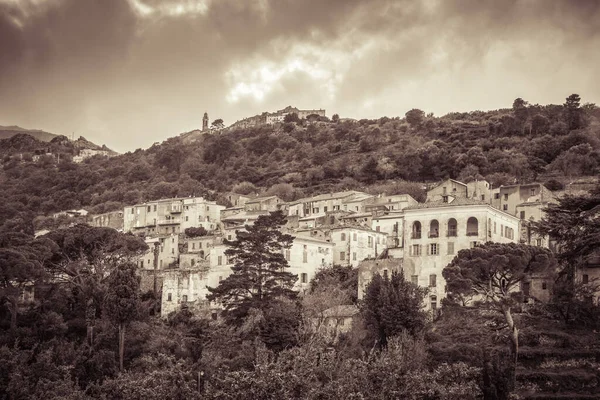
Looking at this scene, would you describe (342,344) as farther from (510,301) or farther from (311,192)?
(311,192)

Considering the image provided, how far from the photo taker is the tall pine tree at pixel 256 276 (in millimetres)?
47906

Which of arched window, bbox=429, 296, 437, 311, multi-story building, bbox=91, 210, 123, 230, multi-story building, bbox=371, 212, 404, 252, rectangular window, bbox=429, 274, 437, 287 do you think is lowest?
arched window, bbox=429, 296, 437, 311

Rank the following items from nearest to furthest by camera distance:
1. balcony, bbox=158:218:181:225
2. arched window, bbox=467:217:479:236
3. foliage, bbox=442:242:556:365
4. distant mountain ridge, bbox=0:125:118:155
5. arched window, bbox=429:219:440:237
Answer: foliage, bbox=442:242:556:365, arched window, bbox=467:217:479:236, arched window, bbox=429:219:440:237, balcony, bbox=158:218:181:225, distant mountain ridge, bbox=0:125:118:155

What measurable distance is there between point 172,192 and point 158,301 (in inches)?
1898

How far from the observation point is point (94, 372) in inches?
1720

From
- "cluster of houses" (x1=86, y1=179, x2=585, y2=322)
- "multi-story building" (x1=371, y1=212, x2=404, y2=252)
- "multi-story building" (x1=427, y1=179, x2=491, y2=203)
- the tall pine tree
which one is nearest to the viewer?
the tall pine tree

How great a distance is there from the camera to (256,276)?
49.2 metres

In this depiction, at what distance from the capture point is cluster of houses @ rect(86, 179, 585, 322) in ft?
166

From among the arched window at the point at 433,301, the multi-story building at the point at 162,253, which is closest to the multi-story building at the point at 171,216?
the multi-story building at the point at 162,253

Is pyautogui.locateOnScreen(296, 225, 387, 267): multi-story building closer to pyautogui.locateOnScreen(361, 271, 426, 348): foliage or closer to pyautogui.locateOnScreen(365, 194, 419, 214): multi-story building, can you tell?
pyautogui.locateOnScreen(365, 194, 419, 214): multi-story building

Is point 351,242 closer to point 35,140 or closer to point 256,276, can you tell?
point 256,276

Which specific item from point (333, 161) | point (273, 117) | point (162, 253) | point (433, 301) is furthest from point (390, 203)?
point (273, 117)

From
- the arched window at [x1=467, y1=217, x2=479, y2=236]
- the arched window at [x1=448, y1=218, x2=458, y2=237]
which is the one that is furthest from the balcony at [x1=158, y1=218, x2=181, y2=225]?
the arched window at [x1=467, y1=217, x2=479, y2=236]

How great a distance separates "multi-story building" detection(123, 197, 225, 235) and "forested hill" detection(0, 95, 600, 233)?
12398 mm
